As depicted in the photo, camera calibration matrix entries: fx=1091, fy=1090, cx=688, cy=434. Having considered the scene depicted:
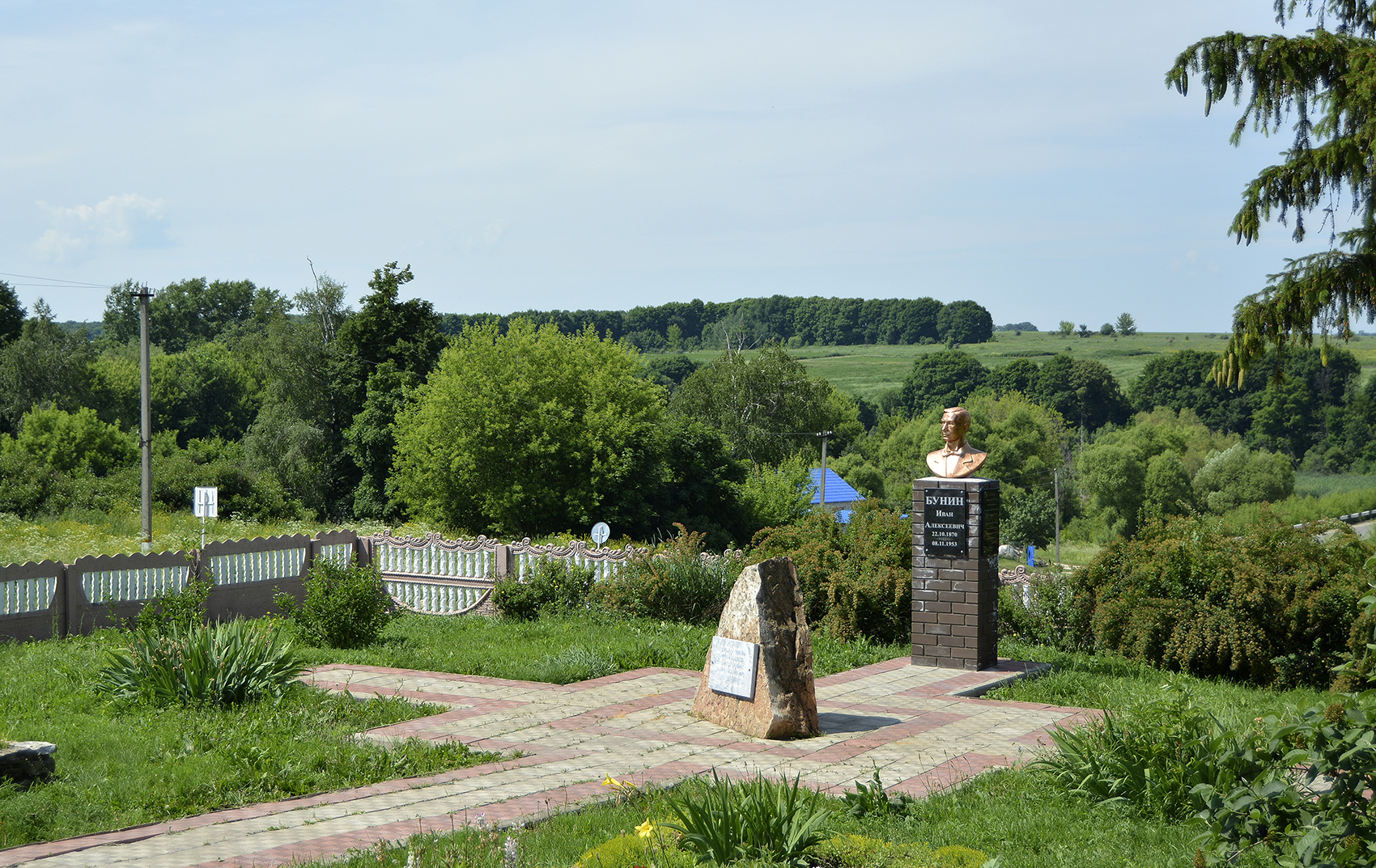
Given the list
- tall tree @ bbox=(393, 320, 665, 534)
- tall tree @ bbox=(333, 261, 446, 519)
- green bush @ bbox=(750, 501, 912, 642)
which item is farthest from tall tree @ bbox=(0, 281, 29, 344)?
green bush @ bbox=(750, 501, 912, 642)

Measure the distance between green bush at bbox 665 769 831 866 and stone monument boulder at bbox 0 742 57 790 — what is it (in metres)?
4.43

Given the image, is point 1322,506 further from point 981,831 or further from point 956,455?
point 981,831

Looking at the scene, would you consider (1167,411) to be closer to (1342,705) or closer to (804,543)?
(804,543)

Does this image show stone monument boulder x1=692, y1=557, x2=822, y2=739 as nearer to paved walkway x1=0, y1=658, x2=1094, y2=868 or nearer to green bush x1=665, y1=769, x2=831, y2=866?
paved walkway x1=0, y1=658, x2=1094, y2=868

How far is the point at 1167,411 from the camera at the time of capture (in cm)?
10369

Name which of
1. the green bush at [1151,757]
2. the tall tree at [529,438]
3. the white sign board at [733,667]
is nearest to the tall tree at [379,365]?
the tall tree at [529,438]

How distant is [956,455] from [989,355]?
15546 cm

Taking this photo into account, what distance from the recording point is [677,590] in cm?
1489

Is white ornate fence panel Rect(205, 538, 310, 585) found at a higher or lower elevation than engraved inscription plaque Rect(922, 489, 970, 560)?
lower

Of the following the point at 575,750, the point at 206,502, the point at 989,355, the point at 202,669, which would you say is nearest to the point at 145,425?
the point at 206,502

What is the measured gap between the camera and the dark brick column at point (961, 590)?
11172mm

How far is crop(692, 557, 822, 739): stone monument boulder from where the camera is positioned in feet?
27.3

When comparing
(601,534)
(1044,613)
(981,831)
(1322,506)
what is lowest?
(1322,506)

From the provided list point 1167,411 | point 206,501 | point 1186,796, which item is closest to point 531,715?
point 1186,796
